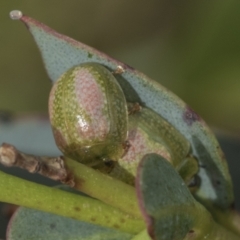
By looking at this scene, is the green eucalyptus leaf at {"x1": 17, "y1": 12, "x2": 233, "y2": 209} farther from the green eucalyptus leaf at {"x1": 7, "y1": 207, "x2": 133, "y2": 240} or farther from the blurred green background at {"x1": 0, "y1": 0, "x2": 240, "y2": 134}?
the blurred green background at {"x1": 0, "y1": 0, "x2": 240, "y2": 134}

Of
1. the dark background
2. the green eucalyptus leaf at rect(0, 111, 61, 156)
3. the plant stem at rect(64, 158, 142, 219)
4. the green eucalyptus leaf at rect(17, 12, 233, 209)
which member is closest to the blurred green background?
the dark background

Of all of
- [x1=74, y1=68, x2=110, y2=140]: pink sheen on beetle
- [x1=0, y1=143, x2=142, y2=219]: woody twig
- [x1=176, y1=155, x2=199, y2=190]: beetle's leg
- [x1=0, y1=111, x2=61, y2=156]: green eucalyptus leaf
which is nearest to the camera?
[x1=0, y1=143, x2=142, y2=219]: woody twig

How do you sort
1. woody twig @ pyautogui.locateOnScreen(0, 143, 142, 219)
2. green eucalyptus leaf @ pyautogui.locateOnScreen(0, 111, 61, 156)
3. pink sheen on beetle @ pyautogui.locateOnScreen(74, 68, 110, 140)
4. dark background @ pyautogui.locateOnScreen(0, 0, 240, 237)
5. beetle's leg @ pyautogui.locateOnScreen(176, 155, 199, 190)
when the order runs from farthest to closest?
1. dark background @ pyautogui.locateOnScreen(0, 0, 240, 237)
2. green eucalyptus leaf @ pyautogui.locateOnScreen(0, 111, 61, 156)
3. beetle's leg @ pyautogui.locateOnScreen(176, 155, 199, 190)
4. pink sheen on beetle @ pyautogui.locateOnScreen(74, 68, 110, 140)
5. woody twig @ pyautogui.locateOnScreen(0, 143, 142, 219)

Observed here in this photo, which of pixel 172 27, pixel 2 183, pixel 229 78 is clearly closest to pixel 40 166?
pixel 2 183

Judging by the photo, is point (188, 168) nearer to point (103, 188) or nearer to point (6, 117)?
point (103, 188)

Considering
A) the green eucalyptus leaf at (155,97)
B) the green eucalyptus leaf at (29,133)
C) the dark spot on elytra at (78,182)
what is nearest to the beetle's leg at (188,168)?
the green eucalyptus leaf at (155,97)

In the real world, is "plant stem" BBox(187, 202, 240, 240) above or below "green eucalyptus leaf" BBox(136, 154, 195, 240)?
below

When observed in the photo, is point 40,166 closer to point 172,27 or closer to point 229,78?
point 229,78
